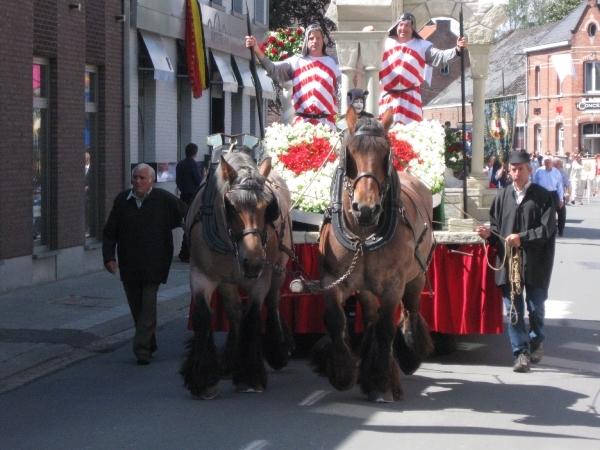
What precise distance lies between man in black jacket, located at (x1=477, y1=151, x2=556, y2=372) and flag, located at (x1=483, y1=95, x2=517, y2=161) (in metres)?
3.35

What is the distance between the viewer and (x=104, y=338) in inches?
440

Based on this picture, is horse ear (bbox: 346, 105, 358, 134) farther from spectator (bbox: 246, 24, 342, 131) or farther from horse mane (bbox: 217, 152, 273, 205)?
spectator (bbox: 246, 24, 342, 131)

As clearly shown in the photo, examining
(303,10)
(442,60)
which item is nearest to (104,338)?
(442,60)

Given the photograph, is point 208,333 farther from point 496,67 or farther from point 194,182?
point 496,67

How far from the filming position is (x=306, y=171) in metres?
9.88

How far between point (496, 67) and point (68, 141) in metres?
65.3

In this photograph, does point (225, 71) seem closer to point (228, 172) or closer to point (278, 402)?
point (228, 172)

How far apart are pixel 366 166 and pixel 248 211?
0.89 metres

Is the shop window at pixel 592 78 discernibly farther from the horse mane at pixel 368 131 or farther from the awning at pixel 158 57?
the horse mane at pixel 368 131

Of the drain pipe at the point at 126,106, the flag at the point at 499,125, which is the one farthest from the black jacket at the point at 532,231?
the drain pipe at the point at 126,106

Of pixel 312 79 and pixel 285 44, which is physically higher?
pixel 285 44

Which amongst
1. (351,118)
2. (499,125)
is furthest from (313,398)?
(499,125)

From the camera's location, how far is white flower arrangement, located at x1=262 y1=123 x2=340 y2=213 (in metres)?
9.61

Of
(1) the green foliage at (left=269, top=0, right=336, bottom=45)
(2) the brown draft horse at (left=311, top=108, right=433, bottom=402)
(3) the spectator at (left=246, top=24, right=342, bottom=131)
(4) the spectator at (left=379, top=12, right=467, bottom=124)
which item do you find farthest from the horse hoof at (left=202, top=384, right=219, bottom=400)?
(1) the green foliage at (left=269, top=0, right=336, bottom=45)
